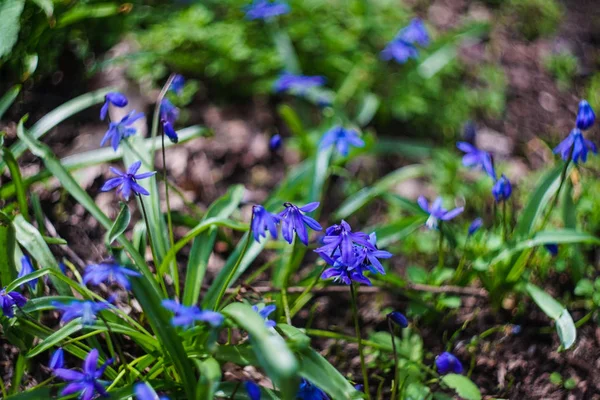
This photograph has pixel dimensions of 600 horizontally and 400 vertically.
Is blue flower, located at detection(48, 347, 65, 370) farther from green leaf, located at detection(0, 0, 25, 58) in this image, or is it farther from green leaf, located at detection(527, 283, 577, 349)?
green leaf, located at detection(527, 283, 577, 349)

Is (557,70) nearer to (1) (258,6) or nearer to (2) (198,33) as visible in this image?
(1) (258,6)

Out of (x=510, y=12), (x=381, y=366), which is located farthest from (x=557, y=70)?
(x=381, y=366)

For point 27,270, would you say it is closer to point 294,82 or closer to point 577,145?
point 294,82

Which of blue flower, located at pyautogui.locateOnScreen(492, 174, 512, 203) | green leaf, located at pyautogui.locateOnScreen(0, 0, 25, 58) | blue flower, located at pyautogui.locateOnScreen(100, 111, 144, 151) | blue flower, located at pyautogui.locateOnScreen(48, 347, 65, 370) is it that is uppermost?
green leaf, located at pyautogui.locateOnScreen(0, 0, 25, 58)

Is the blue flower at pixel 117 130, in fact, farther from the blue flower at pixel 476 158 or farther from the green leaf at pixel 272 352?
the blue flower at pixel 476 158

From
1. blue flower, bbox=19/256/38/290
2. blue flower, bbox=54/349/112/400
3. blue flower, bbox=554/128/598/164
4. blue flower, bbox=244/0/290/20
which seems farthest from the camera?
blue flower, bbox=244/0/290/20

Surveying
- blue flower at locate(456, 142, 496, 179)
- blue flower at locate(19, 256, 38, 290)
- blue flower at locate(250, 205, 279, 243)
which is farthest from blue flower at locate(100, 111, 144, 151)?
blue flower at locate(456, 142, 496, 179)
